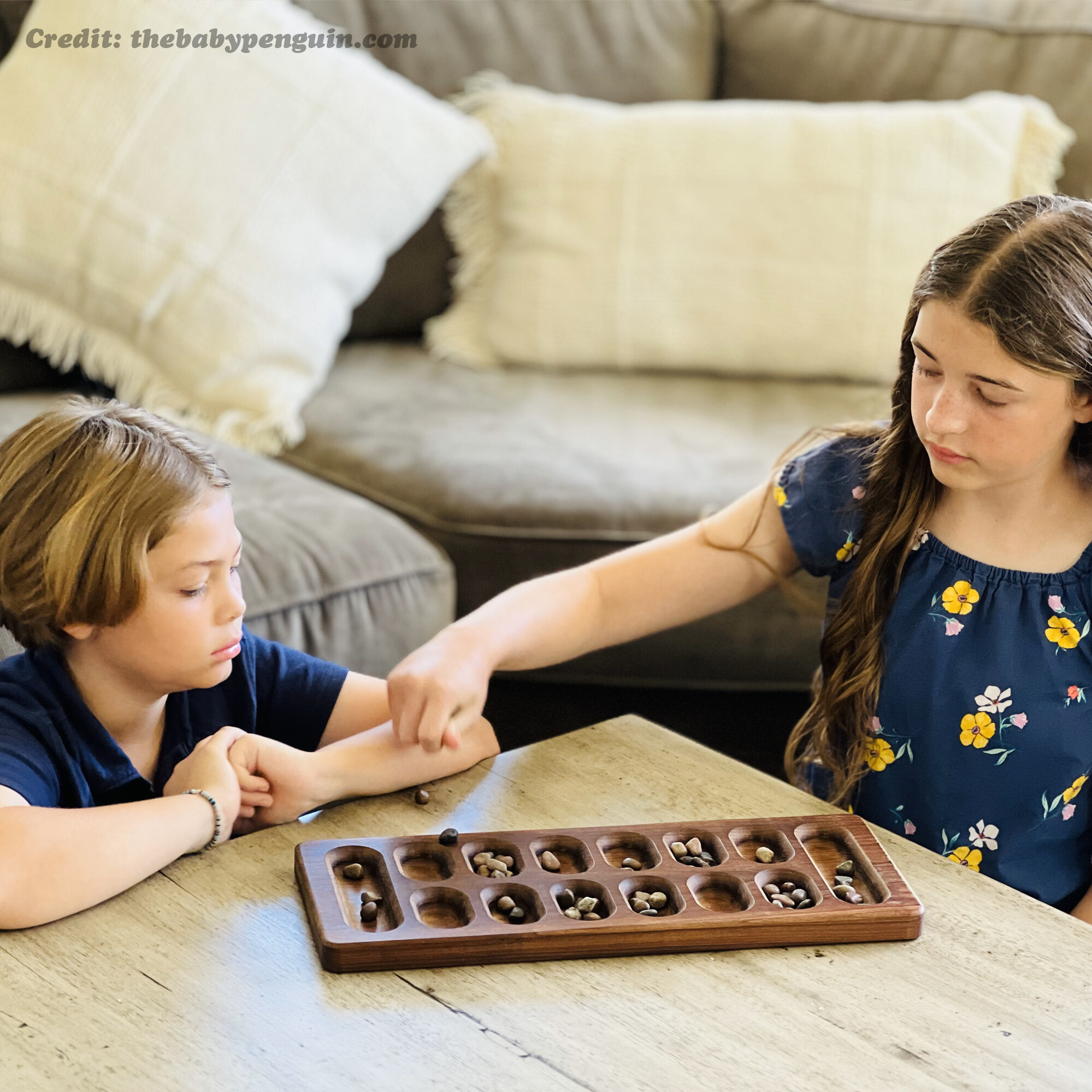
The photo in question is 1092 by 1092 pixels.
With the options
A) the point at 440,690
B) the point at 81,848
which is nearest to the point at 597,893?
the point at 440,690

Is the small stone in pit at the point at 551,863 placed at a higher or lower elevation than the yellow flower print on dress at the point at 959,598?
lower

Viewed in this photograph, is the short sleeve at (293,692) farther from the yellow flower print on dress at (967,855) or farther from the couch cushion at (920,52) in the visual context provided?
the couch cushion at (920,52)

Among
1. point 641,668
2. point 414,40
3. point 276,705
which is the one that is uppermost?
point 414,40

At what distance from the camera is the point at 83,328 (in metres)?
1.92

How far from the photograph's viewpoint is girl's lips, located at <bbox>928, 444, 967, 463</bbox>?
1038 mm

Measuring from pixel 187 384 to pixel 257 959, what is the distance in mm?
1260

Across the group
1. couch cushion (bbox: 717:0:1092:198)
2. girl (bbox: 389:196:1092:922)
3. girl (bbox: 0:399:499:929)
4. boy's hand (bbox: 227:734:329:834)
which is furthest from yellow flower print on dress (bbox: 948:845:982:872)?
couch cushion (bbox: 717:0:1092:198)

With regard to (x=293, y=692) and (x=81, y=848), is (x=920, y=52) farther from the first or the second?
(x=81, y=848)

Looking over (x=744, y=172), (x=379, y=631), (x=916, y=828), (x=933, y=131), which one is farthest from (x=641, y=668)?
(x=933, y=131)

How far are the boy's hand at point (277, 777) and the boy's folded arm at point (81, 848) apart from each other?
7 cm

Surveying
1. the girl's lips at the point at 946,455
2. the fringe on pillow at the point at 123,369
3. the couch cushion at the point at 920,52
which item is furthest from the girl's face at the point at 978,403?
the couch cushion at the point at 920,52

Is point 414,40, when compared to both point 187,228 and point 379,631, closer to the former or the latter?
point 187,228

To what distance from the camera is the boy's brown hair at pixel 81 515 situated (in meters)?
0.97

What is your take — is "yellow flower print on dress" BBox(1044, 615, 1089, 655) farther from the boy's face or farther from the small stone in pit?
the boy's face
